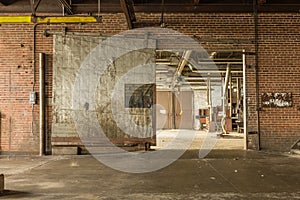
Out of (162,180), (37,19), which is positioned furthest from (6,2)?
(162,180)

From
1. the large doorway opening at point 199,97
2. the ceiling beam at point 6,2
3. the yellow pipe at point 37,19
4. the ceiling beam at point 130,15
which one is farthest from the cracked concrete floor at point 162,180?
the large doorway opening at point 199,97

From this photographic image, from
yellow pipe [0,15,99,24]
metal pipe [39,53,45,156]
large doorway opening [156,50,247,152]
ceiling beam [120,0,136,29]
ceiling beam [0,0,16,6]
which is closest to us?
yellow pipe [0,15,99,24]

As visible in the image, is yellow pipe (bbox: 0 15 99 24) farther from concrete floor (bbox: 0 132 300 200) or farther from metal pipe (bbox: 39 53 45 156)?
concrete floor (bbox: 0 132 300 200)

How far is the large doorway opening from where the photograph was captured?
16.3m

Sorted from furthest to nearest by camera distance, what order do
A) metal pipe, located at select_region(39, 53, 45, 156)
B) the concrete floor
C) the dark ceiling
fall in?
the dark ceiling → metal pipe, located at select_region(39, 53, 45, 156) → the concrete floor

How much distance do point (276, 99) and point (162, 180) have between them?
5.27m

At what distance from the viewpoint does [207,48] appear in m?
8.98

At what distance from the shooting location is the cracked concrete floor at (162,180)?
4156 millimetres

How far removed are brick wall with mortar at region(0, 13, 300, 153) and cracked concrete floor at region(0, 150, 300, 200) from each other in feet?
4.97

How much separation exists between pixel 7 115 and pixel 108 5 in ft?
13.6

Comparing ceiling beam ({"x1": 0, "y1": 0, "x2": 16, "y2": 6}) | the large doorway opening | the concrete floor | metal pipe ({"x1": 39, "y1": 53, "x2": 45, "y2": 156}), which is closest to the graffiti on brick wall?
the concrete floor

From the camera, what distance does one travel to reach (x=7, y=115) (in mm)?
8695

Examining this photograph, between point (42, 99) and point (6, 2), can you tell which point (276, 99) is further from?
Answer: point (6, 2)

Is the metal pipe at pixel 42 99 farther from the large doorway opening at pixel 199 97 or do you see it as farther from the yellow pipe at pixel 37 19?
the large doorway opening at pixel 199 97
